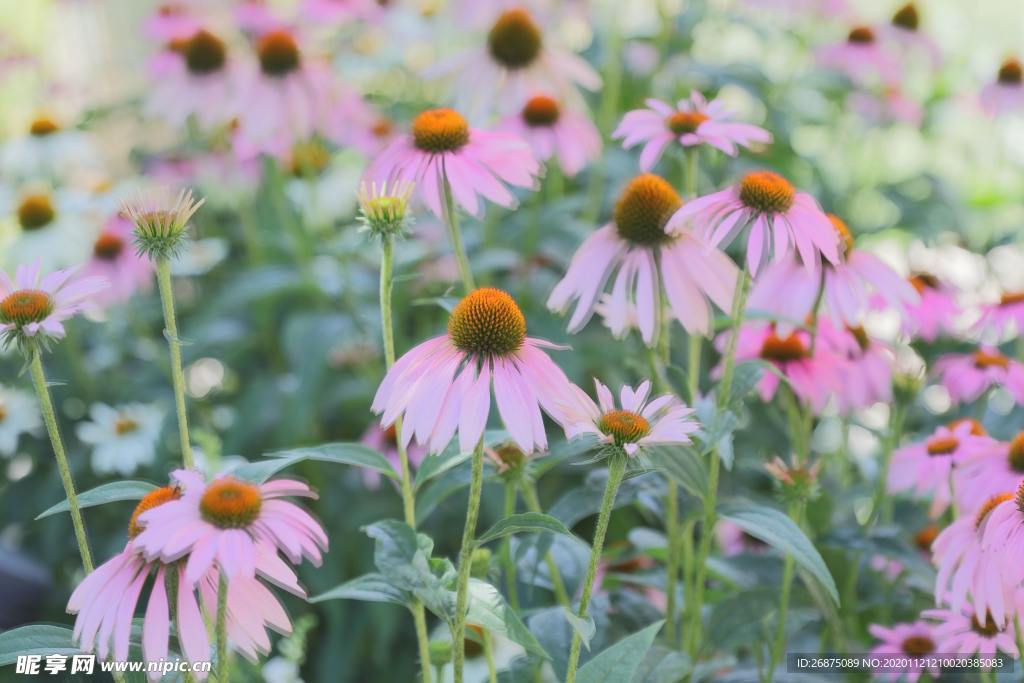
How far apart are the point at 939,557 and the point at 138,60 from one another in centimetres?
246

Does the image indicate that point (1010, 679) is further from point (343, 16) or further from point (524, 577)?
point (343, 16)

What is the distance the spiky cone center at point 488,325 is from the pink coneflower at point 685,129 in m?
0.22

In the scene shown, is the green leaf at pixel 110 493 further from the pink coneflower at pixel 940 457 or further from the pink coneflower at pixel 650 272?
the pink coneflower at pixel 940 457

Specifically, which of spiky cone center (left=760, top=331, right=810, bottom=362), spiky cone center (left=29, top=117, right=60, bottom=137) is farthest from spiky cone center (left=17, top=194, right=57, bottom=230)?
spiky cone center (left=760, top=331, right=810, bottom=362)

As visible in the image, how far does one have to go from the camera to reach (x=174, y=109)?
64.2 inches

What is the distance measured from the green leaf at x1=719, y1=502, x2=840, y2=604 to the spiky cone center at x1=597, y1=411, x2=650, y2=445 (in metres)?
0.16

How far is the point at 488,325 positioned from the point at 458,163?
23 cm

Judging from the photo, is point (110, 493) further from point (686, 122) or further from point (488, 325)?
point (686, 122)

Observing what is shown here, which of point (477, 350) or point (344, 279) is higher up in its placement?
point (477, 350)

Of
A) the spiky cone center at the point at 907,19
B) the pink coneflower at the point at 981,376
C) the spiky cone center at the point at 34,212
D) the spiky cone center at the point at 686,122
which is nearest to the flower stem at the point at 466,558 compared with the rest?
the spiky cone center at the point at 686,122

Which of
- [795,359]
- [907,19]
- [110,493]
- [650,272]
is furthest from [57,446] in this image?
[907,19]

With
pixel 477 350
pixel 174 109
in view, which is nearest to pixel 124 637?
pixel 477 350

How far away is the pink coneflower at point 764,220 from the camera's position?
72cm

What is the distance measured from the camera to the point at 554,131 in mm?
1351
